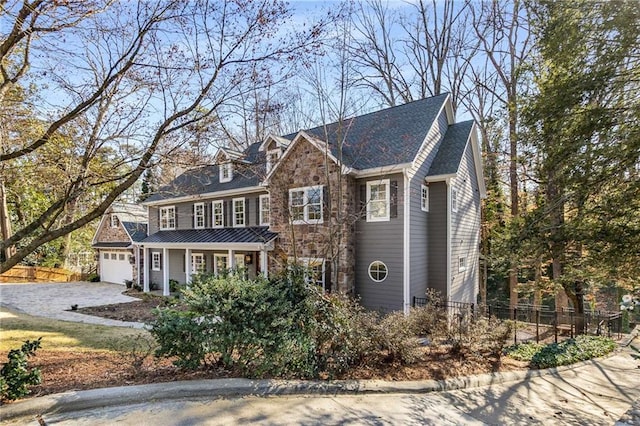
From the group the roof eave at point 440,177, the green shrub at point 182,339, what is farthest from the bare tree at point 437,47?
the green shrub at point 182,339

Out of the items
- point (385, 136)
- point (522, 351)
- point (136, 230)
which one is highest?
point (385, 136)

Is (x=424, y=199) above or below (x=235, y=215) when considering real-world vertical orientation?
above

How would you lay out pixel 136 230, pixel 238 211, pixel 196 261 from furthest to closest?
pixel 136 230 → pixel 196 261 → pixel 238 211

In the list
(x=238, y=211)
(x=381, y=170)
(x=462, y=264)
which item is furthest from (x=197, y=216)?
(x=462, y=264)

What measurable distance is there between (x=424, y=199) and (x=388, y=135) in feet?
8.85

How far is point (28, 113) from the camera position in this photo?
245 inches

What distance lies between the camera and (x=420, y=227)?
1208 centimetres

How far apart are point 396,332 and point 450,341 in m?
1.75

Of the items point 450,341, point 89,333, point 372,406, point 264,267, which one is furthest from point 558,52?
point 89,333

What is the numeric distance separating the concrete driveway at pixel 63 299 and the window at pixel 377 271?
7610 millimetres

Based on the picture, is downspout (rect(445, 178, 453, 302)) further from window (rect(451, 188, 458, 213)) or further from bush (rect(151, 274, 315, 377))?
bush (rect(151, 274, 315, 377))

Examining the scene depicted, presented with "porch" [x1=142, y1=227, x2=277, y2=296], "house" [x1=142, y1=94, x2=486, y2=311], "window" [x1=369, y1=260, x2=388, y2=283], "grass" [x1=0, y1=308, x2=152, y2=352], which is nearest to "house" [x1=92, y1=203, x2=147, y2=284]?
"porch" [x1=142, y1=227, x2=277, y2=296]

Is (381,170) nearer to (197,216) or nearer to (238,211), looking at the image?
(238,211)

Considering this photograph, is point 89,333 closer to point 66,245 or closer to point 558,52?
point 558,52
